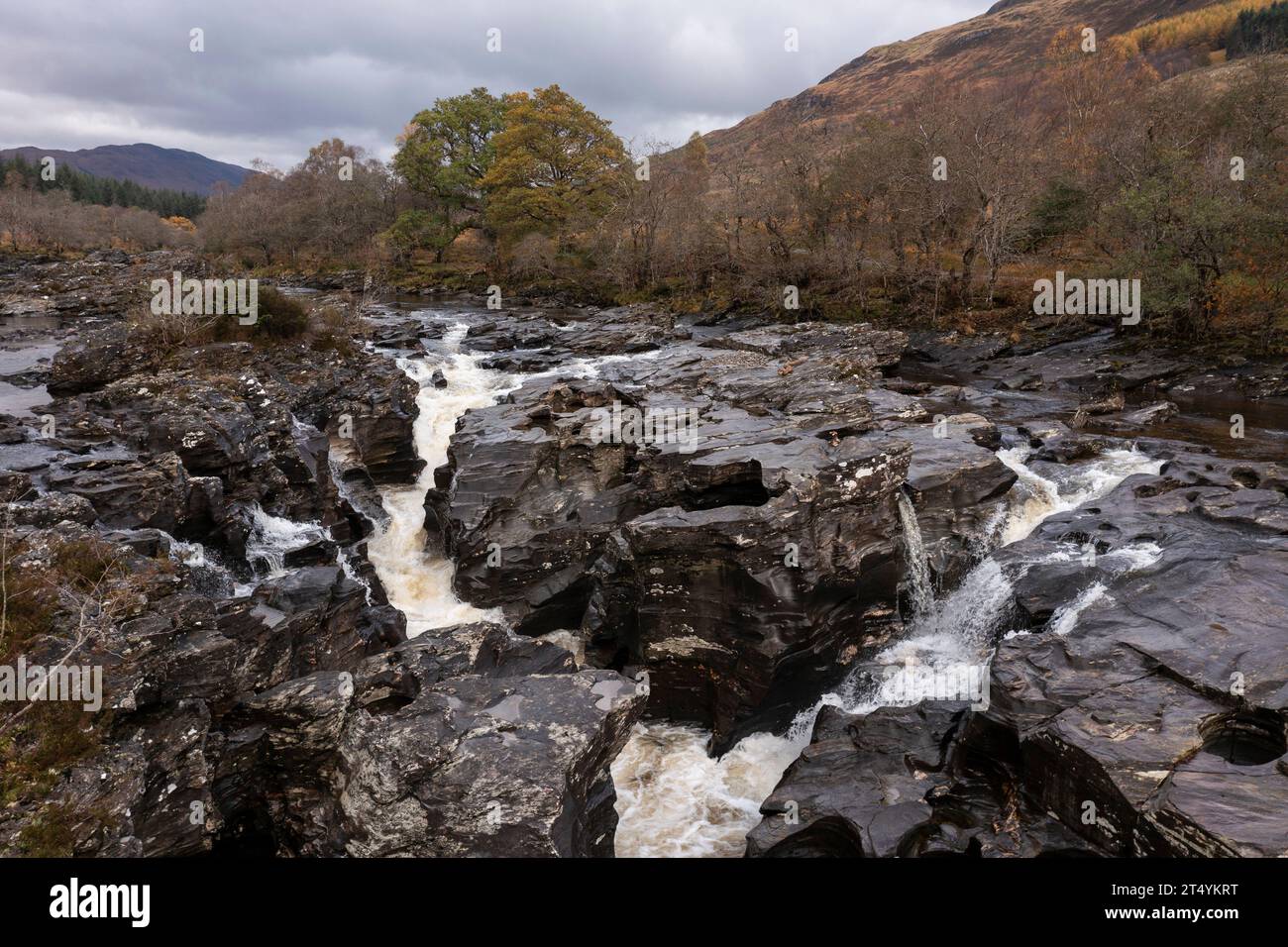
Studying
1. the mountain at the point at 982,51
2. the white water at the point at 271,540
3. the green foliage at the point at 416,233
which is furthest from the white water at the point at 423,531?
the mountain at the point at 982,51

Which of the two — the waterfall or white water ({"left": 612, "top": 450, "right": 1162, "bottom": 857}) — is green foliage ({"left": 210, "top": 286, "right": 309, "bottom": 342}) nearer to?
white water ({"left": 612, "top": 450, "right": 1162, "bottom": 857})

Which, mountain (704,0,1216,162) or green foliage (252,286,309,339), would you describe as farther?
mountain (704,0,1216,162)

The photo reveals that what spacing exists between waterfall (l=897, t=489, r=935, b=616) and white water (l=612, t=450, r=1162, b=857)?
0.08 m

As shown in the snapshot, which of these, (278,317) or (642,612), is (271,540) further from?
(278,317)

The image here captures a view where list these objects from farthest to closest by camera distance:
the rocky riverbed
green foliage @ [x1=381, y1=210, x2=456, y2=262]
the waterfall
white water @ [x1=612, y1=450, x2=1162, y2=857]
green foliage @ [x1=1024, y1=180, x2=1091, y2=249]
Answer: green foliage @ [x1=381, y1=210, x2=456, y2=262], green foliage @ [x1=1024, y1=180, x2=1091, y2=249], the waterfall, white water @ [x1=612, y1=450, x2=1162, y2=857], the rocky riverbed

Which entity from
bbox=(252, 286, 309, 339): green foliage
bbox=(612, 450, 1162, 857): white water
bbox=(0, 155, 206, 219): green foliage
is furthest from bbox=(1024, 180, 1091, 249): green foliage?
bbox=(0, 155, 206, 219): green foliage

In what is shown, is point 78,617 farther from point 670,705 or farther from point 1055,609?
point 1055,609

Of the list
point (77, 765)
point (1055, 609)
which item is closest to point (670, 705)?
point (1055, 609)

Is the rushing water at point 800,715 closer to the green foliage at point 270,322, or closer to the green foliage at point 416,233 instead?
the green foliage at point 270,322

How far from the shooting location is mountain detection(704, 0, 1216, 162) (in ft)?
422

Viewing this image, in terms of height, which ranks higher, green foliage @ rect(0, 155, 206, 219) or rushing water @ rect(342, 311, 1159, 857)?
green foliage @ rect(0, 155, 206, 219)

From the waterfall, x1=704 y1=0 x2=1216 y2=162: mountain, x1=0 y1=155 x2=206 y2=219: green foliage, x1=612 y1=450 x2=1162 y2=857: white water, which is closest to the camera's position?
x1=612 y1=450 x2=1162 y2=857: white water
